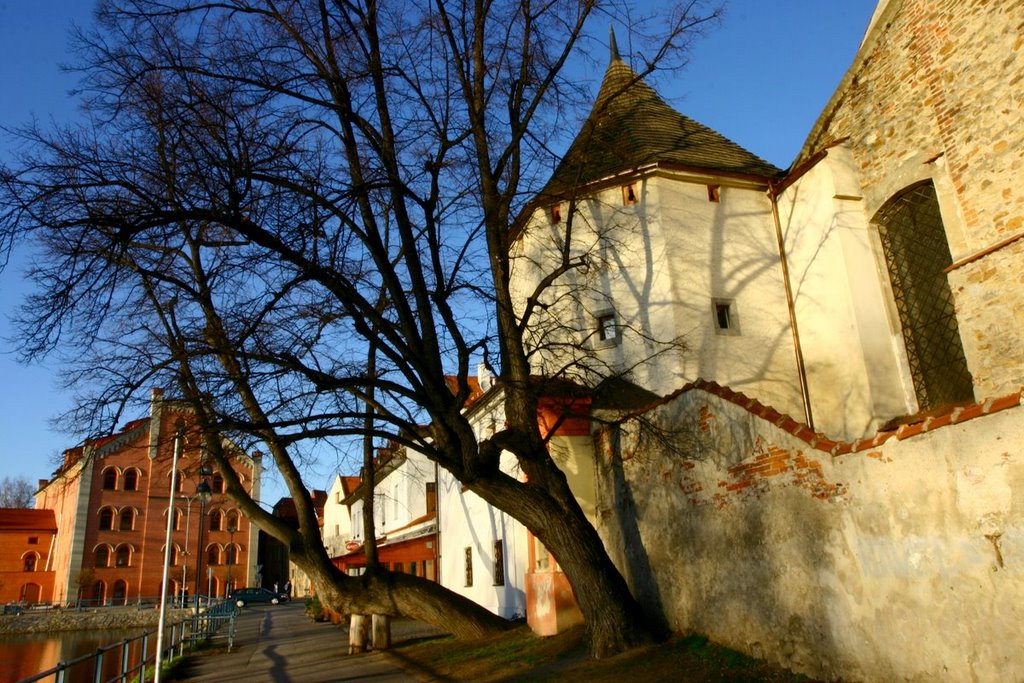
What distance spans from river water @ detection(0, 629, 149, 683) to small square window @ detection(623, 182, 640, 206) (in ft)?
58.2

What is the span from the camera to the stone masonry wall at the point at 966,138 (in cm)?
1159

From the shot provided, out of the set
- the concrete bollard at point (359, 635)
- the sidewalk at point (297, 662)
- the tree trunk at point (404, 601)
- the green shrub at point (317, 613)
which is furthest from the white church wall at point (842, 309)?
the green shrub at point (317, 613)

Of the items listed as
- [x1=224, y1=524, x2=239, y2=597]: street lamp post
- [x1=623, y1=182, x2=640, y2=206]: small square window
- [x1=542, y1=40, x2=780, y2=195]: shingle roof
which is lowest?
[x1=224, y1=524, x2=239, y2=597]: street lamp post

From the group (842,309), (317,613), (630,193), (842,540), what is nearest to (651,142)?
(630,193)

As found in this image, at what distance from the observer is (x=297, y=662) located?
17281 millimetres

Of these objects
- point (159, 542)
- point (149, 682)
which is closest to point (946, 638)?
point (149, 682)

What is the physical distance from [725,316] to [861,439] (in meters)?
8.60

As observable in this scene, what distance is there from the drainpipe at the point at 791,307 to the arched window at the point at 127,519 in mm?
54669

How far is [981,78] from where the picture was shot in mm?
12461

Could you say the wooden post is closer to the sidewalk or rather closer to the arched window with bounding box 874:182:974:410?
the sidewalk

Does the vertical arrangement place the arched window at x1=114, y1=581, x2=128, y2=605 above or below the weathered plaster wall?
above

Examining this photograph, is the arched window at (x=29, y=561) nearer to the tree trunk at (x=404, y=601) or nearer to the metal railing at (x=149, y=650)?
the metal railing at (x=149, y=650)

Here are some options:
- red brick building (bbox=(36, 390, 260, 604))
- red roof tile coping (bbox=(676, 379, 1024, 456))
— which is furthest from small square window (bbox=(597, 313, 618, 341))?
red brick building (bbox=(36, 390, 260, 604))

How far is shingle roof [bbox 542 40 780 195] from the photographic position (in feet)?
51.5
